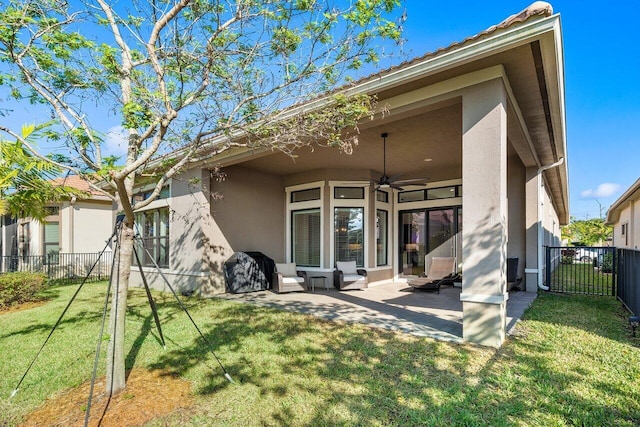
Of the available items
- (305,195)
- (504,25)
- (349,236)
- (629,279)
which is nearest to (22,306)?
(305,195)

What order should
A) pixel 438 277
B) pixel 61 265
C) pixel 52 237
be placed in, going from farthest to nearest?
pixel 52 237 → pixel 61 265 → pixel 438 277

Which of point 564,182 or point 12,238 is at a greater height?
Result: point 564,182

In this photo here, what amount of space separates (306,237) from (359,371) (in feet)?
22.3

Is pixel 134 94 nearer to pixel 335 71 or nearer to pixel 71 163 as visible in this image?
pixel 71 163

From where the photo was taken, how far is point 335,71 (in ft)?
13.6

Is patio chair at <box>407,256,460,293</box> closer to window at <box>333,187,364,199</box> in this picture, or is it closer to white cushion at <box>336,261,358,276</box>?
white cushion at <box>336,261,358,276</box>

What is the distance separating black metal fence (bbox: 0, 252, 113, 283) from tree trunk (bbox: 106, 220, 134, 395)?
34.1 feet

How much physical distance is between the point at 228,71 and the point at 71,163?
2.08m

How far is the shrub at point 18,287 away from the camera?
299 inches

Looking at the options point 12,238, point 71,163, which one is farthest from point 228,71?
point 12,238

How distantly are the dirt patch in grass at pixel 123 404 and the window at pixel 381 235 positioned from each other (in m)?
7.49

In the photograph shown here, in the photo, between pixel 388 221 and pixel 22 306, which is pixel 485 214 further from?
pixel 22 306

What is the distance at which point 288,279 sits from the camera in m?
8.74

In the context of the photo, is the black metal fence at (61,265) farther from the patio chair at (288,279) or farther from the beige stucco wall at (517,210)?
the beige stucco wall at (517,210)
